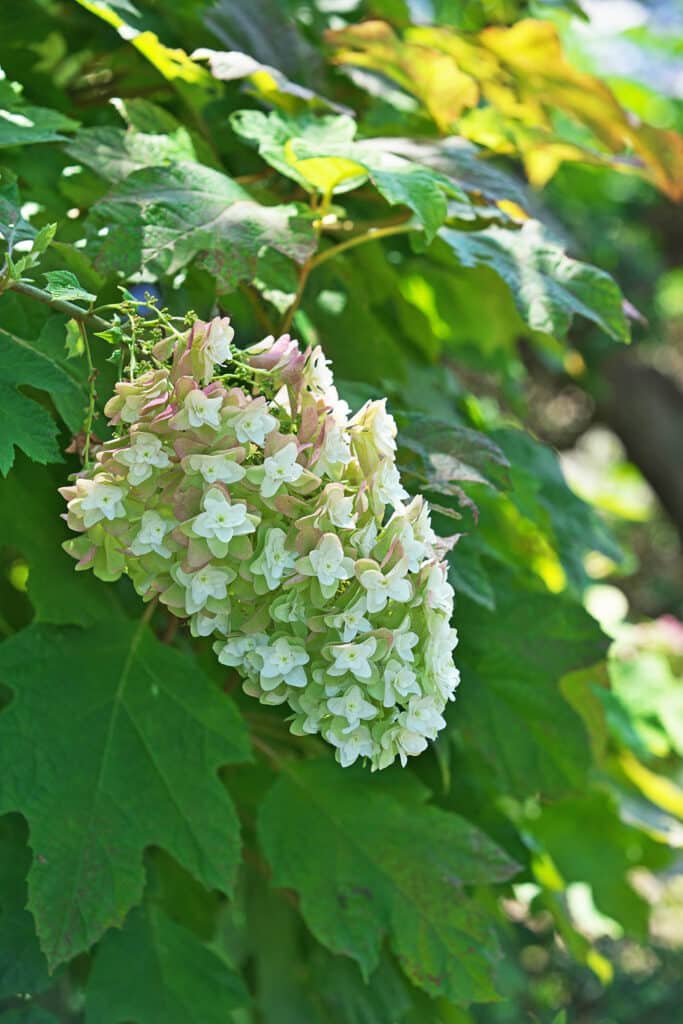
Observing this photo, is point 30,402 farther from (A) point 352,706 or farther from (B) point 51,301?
(A) point 352,706

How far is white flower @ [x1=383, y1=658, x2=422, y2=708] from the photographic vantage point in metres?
0.60

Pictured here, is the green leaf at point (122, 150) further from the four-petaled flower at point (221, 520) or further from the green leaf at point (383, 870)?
the green leaf at point (383, 870)

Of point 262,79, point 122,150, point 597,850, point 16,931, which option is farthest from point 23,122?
point 597,850

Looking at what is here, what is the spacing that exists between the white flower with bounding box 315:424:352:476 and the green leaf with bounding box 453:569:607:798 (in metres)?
0.44

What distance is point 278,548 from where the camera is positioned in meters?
0.60

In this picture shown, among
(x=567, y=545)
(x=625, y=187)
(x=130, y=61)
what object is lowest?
(x=625, y=187)

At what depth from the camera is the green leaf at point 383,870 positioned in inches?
36.3

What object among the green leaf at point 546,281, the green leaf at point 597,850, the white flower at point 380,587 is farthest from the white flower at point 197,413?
the green leaf at point 597,850

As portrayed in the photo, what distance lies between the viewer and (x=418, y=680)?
61cm

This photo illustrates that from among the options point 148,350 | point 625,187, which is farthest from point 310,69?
point 625,187

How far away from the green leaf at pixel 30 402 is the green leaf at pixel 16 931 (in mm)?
330

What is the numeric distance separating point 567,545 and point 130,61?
0.63 m

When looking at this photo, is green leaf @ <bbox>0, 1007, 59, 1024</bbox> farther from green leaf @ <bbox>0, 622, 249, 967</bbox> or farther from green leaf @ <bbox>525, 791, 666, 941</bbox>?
green leaf @ <bbox>525, 791, 666, 941</bbox>

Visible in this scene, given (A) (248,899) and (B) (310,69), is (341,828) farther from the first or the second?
(B) (310,69)
